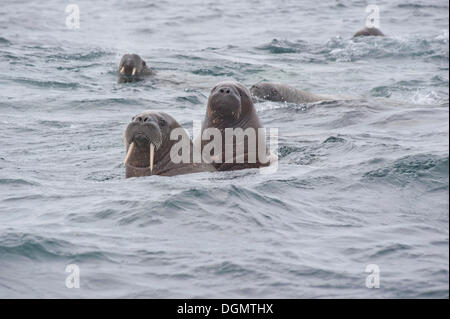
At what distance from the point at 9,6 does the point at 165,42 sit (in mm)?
8585

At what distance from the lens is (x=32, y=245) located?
740cm

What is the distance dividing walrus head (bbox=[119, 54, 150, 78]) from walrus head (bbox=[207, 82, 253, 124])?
26.7 ft

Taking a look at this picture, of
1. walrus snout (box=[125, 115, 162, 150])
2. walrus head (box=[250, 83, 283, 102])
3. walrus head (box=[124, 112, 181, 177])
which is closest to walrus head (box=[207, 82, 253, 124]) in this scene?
walrus head (box=[124, 112, 181, 177])

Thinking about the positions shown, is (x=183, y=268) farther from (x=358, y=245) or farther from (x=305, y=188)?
(x=305, y=188)

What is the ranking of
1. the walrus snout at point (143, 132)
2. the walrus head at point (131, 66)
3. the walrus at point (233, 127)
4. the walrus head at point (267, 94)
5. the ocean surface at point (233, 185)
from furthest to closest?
the walrus head at point (131, 66) → the walrus head at point (267, 94) → the walrus at point (233, 127) → the walrus snout at point (143, 132) → the ocean surface at point (233, 185)

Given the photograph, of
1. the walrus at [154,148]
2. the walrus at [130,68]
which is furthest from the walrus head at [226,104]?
the walrus at [130,68]

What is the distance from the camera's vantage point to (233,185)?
9250 mm

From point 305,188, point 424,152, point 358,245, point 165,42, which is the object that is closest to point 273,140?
point 424,152

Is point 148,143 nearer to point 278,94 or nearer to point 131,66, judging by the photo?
point 278,94

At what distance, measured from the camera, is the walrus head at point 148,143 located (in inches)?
372

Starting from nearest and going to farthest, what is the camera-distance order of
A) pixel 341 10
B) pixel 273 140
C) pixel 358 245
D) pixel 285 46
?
pixel 358 245, pixel 273 140, pixel 285 46, pixel 341 10

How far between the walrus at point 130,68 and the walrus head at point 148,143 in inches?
367

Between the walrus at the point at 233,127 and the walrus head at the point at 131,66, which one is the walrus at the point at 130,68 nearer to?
the walrus head at the point at 131,66

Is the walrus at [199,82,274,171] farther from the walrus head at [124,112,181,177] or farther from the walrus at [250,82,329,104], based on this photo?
the walrus at [250,82,329,104]
